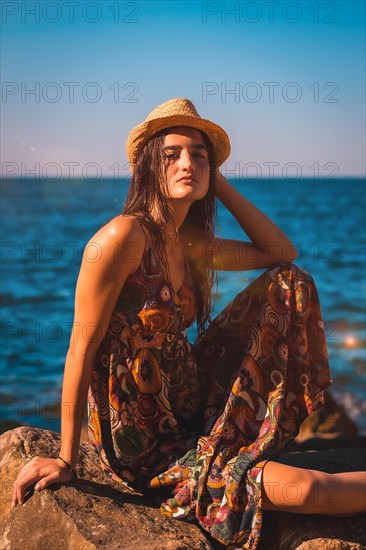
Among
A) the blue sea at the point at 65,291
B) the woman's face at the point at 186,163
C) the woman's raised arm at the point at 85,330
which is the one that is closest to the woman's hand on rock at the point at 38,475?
the woman's raised arm at the point at 85,330

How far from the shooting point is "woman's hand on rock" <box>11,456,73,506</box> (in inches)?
105

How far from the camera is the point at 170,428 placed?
292 centimetres

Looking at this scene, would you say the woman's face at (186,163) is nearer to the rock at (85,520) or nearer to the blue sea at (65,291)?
the blue sea at (65,291)

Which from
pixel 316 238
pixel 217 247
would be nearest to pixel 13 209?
pixel 316 238

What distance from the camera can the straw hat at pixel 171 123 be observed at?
9.74 ft

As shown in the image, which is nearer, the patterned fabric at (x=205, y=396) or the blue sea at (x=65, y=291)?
the patterned fabric at (x=205, y=396)

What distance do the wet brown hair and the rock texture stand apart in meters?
0.82

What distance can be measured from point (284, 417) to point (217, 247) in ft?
2.83

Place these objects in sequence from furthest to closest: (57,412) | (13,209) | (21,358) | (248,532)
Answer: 1. (13,209)
2. (21,358)
3. (57,412)
4. (248,532)

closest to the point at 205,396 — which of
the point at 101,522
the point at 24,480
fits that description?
the point at 101,522

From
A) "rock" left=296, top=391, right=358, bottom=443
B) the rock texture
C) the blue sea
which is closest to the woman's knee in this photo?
the rock texture

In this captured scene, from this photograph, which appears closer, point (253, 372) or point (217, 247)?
point (253, 372)

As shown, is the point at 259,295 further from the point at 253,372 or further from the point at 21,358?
the point at 21,358

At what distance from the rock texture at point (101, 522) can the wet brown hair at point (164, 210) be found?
32.2 inches
